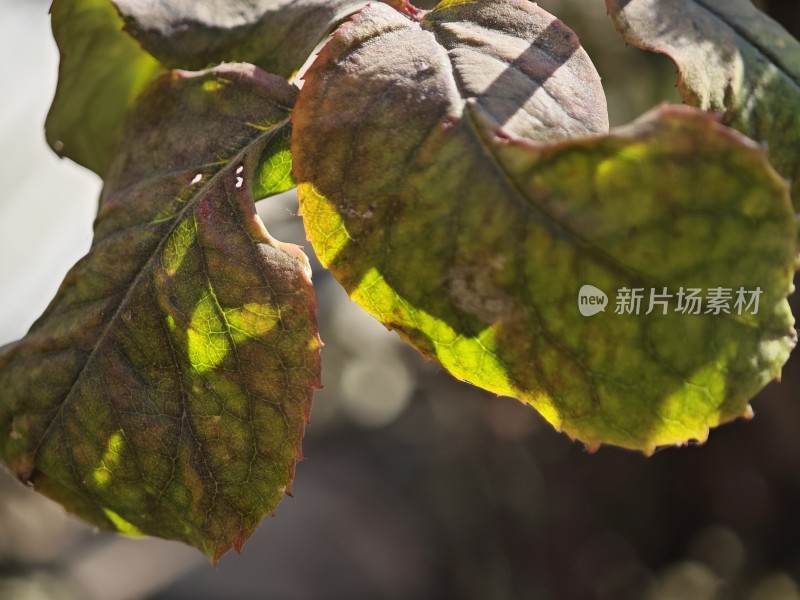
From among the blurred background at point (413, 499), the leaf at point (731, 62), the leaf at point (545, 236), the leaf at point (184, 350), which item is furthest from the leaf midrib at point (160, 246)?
the blurred background at point (413, 499)

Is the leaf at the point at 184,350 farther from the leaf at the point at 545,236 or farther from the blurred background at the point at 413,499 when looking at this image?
the blurred background at the point at 413,499

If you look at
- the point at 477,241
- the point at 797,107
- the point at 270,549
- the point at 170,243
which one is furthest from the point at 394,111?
the point at 270,549

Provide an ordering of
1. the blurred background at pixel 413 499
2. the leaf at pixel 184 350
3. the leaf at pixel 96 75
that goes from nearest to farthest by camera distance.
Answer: the leaf at pixel 184 350 → the leaf at pixel 96 75 → the blurred background at pixel 413 499

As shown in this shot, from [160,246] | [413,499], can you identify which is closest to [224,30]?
[160,246]

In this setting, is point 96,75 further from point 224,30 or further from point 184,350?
point 184,350

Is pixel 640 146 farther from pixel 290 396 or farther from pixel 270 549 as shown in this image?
pixel 270 549

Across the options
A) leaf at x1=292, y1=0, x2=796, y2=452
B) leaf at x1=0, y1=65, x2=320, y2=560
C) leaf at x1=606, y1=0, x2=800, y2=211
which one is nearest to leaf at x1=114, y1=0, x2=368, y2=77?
leaf at x1=0, y1=65, x2=320, y2=560

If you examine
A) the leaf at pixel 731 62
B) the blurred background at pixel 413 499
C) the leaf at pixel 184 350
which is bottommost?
the blurred background at pixel 413 499
